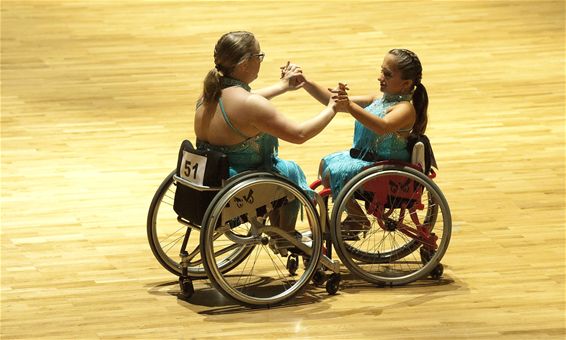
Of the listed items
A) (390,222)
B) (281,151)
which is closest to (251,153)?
(390,222)

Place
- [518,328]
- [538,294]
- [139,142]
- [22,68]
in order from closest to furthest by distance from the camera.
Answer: [518,328]
[538,294]
[139,142]
[22,68]

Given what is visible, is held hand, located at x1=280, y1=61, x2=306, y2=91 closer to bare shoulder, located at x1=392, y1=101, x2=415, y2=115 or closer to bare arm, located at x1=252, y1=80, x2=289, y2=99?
bare arm, located at x1=252, y1=80, x2=289, y2=99

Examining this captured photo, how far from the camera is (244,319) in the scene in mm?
4652

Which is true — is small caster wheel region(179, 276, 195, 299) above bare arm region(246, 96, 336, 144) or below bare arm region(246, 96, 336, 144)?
below

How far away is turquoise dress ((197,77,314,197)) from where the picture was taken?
4.79 metres

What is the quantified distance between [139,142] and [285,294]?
240 cm

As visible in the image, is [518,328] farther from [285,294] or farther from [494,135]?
[494,135]

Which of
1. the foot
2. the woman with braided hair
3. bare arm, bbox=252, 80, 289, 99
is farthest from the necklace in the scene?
the foot

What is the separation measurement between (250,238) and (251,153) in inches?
12.6

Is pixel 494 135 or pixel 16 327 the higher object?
pixel 494 135

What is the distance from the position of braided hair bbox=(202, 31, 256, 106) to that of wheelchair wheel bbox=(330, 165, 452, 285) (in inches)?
24.0

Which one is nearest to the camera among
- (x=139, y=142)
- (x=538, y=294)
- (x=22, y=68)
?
(x=538, y=294)

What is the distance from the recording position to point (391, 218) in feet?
16.6

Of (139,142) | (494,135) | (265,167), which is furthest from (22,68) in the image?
(265,167)
